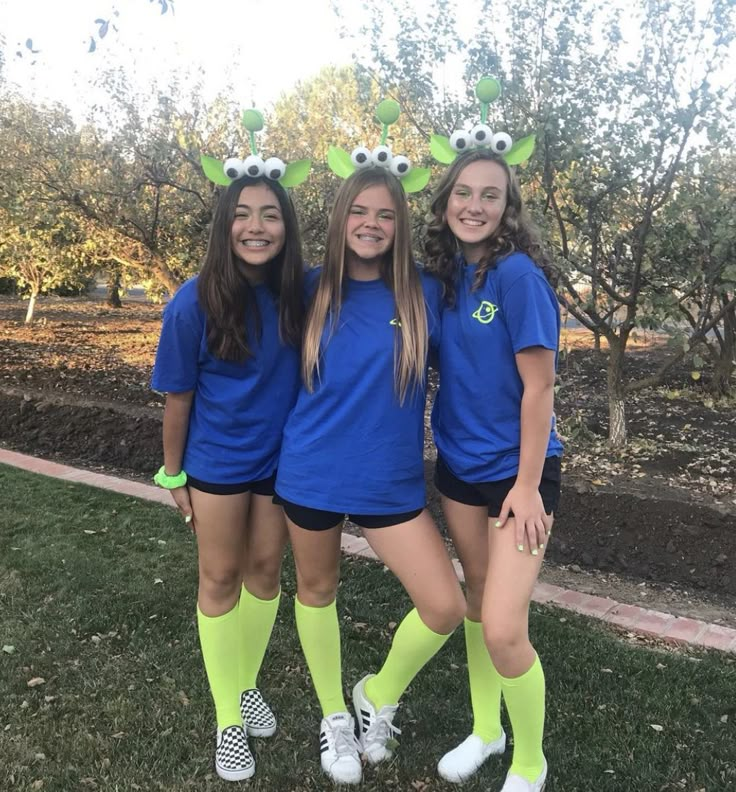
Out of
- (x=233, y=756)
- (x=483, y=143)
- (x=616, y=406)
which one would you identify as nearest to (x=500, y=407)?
(x=483, y=143)

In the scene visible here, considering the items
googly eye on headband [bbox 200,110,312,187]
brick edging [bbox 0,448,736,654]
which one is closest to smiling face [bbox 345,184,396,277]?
googly eye on headband [bbox 200,110,312,187]

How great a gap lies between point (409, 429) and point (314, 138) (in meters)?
5.83

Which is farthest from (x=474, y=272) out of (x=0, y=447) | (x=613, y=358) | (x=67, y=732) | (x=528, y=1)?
(x=0, y=447)

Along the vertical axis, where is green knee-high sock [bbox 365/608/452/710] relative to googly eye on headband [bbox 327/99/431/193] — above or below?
below

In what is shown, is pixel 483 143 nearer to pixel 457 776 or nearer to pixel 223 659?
pixel 223 659

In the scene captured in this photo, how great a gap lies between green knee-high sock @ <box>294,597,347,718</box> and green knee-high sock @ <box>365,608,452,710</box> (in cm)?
12

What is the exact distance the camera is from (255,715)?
248 centimetres

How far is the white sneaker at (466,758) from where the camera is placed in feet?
7.41

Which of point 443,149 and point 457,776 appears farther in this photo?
point 457,776

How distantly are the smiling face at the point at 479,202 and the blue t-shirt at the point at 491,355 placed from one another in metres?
0.09

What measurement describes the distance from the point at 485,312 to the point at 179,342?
0.84 m

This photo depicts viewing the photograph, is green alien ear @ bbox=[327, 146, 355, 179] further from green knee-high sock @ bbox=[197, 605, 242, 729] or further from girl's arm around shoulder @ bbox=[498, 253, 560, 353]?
green knee-high sock @ bbox=[197, 605, 242, 729]

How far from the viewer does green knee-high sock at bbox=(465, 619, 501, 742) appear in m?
2.30

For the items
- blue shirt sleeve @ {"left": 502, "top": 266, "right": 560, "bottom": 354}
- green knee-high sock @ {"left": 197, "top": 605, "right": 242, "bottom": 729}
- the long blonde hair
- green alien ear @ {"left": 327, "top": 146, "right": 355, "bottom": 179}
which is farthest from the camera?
green knee-high sock @ {"left": 197, "top": 605, "right": 242, "bottom": 729}
